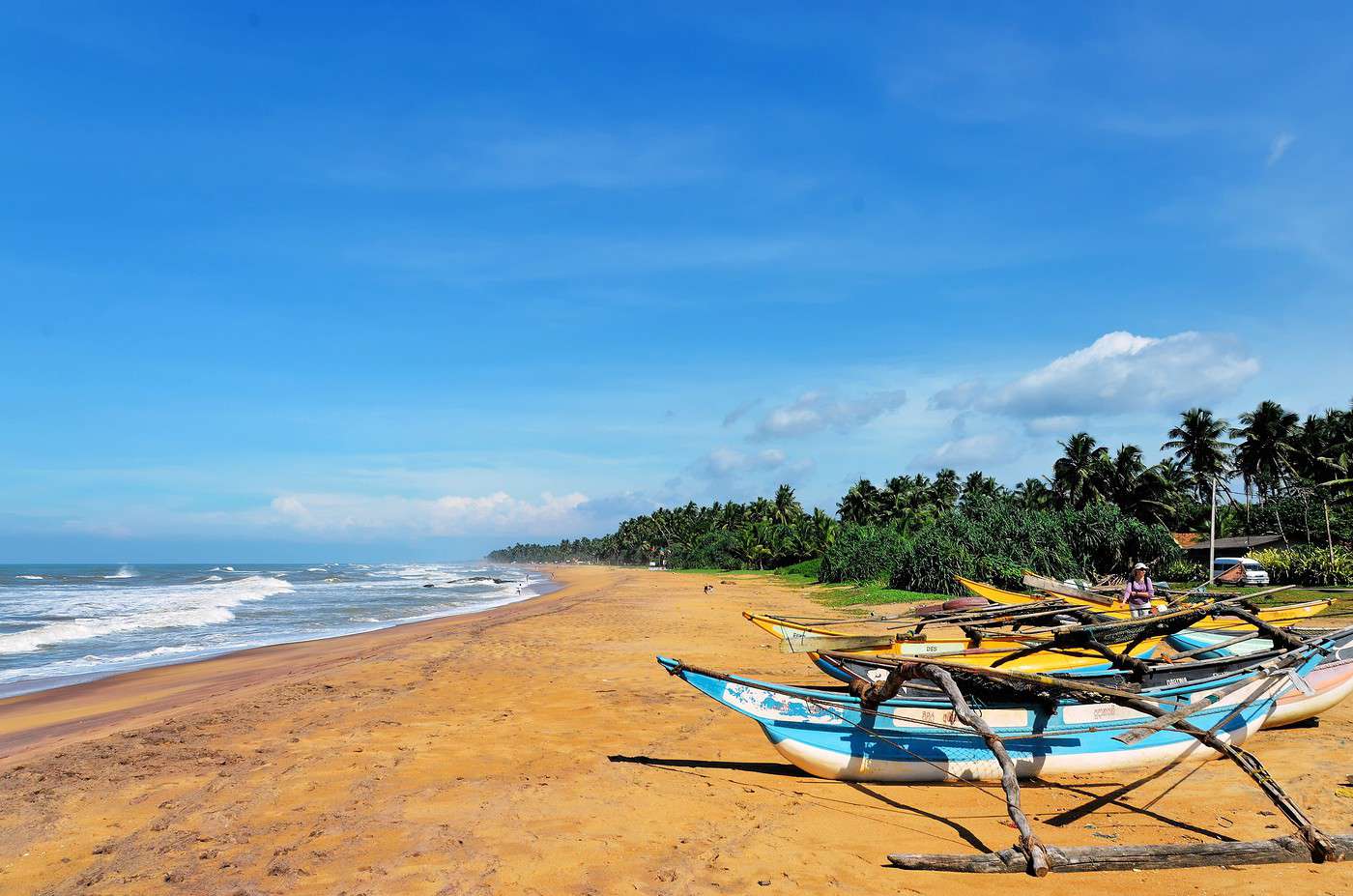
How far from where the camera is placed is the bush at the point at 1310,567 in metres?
29.0

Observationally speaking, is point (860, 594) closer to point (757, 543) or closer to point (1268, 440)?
point (1268, 440)

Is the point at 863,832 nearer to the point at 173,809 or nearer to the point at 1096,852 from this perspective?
the point at 1096,852

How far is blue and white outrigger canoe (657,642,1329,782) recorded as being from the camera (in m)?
7.32

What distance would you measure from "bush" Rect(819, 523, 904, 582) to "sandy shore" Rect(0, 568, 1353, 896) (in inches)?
1189

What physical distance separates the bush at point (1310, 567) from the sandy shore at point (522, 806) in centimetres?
2461

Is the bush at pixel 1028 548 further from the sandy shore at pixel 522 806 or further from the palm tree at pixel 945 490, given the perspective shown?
the palm tree at pixel 945 490

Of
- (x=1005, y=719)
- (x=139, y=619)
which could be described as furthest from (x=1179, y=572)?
(x=139, y=619)

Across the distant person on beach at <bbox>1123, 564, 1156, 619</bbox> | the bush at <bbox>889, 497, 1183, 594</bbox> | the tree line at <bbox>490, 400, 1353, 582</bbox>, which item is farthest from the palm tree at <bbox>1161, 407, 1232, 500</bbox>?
the distant person on beach at <bbox>1123, 564, 1156, 619</bbox>

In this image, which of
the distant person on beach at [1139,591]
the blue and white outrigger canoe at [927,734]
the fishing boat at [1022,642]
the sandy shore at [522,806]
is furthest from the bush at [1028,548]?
the blue and white outrigger canoe at [927,734]

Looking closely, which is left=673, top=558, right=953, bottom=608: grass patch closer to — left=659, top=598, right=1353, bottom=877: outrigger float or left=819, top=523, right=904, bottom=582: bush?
left=819, top=523, right=904, bottom=582: bush

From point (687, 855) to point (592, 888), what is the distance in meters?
0.87

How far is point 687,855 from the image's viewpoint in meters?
6.00

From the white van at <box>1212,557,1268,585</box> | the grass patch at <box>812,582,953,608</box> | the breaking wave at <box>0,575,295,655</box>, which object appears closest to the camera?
the breaking wave at <box>0,575,295,655</box>

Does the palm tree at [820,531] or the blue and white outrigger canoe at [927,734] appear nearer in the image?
the blue and white outrigger canoe at [927,734]
